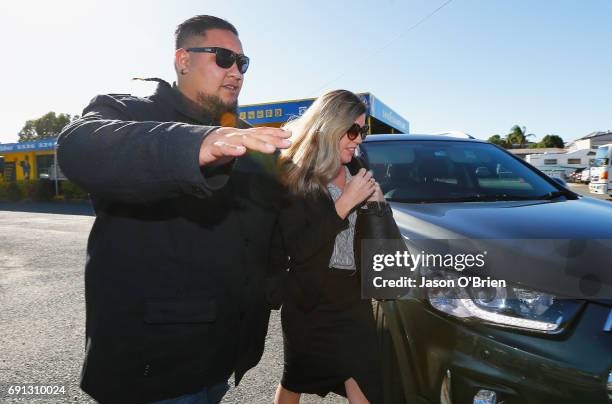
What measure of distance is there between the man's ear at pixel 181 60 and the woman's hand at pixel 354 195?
0.82 meters

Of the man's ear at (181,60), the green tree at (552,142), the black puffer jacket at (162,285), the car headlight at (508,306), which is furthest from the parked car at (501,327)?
the green tree at (552,142)

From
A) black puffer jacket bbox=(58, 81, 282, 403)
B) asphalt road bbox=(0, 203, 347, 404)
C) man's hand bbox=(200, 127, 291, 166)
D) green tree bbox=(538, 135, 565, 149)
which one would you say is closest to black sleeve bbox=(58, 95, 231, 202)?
man's hand bbox=(200, 127, 291, 166)

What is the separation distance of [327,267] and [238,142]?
1220mm

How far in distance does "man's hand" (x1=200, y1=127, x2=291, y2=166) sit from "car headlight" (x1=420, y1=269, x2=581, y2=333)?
1.19 m

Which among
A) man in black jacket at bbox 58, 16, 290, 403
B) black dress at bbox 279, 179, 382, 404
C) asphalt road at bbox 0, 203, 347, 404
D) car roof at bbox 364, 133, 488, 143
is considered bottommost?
asphalt road at bbox 0, 203, 347, 404

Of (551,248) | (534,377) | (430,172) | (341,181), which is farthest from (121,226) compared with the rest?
(430,172)

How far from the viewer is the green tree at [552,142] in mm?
77281

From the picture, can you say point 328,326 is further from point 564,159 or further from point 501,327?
point 564,159

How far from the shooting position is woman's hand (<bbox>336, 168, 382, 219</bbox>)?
1.79 metres

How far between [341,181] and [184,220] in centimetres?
105

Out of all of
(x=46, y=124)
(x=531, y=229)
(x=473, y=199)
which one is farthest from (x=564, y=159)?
(x=46, y=124)

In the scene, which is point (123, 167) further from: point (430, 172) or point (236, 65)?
point (430, 172)

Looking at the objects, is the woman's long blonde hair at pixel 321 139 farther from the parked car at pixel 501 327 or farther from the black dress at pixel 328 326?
the parked car at pixel 501 327

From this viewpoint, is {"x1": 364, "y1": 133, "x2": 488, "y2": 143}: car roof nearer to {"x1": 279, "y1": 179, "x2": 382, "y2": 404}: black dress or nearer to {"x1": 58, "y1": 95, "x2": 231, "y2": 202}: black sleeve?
{"x1": 279, "y1": 179, "x2": 382, "y2": 404}: black dress
